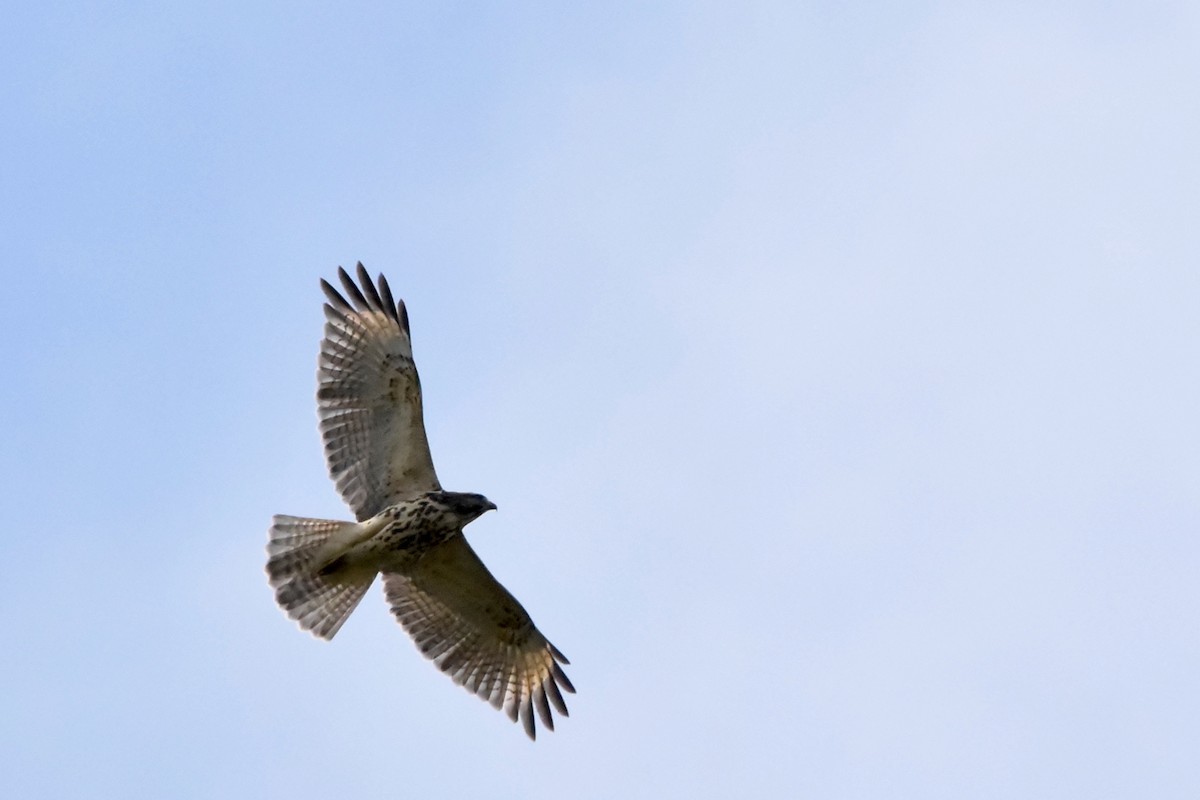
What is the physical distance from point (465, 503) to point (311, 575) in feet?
4.83

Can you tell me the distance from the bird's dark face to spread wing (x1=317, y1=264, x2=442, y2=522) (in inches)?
11.1

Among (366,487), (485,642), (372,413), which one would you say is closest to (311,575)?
(366,487)

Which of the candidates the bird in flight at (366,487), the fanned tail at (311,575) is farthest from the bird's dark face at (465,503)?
the fanned tail at (311,575)

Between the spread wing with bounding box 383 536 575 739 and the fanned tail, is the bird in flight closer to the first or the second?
the fanned tail

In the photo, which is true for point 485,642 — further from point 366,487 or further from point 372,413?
point 372,413

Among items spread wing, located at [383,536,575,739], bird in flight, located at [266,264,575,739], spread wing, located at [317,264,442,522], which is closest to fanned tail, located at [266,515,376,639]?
bird in flight, located at [266,264,575,739]

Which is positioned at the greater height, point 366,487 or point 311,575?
point 366,487

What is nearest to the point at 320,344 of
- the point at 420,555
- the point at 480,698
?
the point at 420,555

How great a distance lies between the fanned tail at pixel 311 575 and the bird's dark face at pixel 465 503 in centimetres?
78

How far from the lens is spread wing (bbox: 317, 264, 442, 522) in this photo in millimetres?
17203

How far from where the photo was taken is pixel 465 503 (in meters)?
17.1

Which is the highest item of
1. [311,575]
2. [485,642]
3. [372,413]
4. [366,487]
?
[372,413]

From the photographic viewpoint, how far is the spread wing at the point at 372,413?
17.2 meters

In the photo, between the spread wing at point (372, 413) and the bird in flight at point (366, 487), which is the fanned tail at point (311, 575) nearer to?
the bird in flight at point (366, 487)
